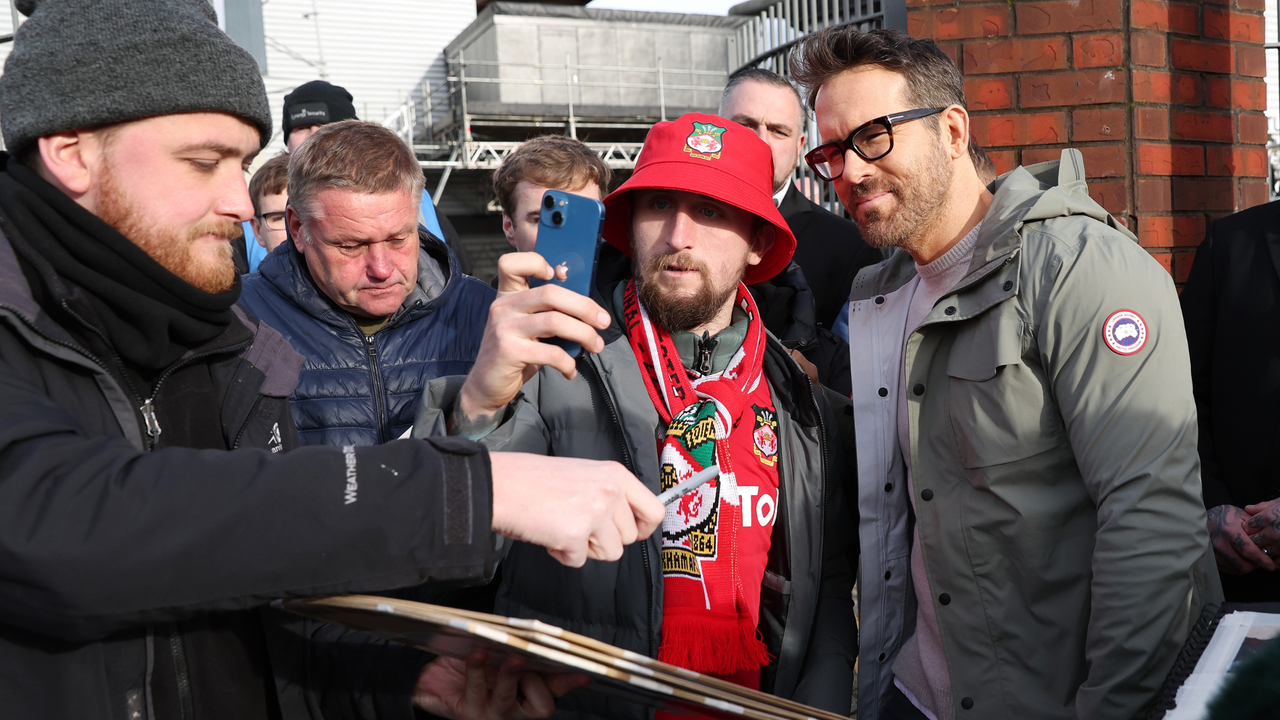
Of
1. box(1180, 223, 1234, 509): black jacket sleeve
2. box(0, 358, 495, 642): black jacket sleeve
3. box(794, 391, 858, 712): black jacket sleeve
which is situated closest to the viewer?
box(0, 358, 495, 642): black jacket sleeve

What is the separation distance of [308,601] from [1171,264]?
11.9 ft

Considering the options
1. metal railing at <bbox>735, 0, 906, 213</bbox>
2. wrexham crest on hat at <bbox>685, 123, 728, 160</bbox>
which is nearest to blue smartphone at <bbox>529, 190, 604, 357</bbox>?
wrexham crest on hat at <bbox>685, 123, 728, 160</bbox>

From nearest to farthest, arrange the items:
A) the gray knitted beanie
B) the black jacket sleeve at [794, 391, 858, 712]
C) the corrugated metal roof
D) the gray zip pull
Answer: the gray knitted beanie, the gray zip pull, the black jacket sleeve at [794, 391, 858, 712], the corrugated metal roof

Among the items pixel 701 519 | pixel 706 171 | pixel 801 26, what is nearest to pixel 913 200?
pixel 706 171

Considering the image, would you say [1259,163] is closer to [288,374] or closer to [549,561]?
[549,561]

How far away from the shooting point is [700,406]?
96.0 inches

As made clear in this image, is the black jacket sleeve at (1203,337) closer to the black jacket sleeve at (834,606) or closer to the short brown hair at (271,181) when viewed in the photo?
the black jacket sleeve at (834,606)

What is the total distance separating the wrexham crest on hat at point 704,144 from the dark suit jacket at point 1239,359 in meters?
1.56

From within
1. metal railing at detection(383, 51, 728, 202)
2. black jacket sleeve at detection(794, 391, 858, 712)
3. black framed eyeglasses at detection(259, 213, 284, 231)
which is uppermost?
metal railing at detection(383, 51, 728, 202)

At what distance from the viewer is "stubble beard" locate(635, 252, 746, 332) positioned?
102 inches

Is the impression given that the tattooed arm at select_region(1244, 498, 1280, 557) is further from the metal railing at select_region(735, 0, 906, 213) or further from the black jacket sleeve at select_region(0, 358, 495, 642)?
the metal railing at select_region(735, 0, 906, 213)

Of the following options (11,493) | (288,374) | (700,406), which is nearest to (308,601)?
(11,493)

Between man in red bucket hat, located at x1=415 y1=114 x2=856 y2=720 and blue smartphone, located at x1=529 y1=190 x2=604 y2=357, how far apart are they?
44 mm

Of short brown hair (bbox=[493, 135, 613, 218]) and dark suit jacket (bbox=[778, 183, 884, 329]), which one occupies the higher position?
short brown hair (bbox=[493, 135, 613, 218])
